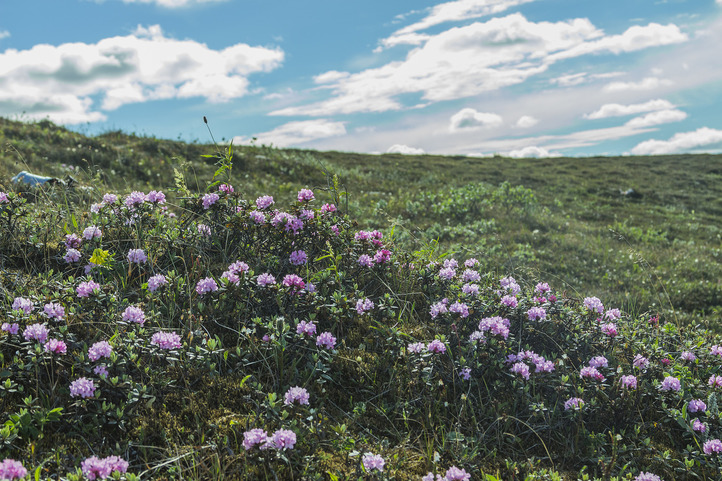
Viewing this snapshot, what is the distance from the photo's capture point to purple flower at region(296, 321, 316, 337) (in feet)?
13.8

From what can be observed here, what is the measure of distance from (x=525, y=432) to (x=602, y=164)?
133 feet

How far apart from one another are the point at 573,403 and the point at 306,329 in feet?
7.91

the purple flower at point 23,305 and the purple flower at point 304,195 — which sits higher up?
the purple flower at point 304,195

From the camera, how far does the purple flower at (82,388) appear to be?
11.2ft

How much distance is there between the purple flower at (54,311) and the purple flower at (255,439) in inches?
80.2

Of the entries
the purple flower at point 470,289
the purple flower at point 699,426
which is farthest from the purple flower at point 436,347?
the purple flower at point 699,426

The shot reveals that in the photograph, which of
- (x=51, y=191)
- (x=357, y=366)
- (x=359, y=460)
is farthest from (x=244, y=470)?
(x=51, y=191)

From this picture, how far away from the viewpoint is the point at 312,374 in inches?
156

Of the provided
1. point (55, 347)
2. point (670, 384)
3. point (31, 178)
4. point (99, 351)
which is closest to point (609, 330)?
point (670, 384)

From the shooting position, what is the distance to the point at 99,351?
368 cm

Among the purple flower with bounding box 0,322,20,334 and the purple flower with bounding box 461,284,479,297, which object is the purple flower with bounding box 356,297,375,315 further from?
the purple flower with bounding box 0,322,20,334

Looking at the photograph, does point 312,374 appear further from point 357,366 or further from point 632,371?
point 632,371

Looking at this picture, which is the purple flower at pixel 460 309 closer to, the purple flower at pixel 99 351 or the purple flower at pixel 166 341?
the purple flower at pixel 166 341

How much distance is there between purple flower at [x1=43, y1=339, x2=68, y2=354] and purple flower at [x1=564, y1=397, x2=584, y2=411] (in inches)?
164
